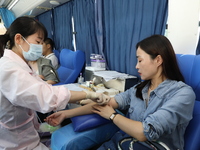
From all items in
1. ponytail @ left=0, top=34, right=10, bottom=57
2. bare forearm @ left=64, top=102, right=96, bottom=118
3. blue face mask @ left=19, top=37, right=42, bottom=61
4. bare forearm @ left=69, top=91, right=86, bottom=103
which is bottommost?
bare forearm @ left=64, top=102, right=96, bottom=118

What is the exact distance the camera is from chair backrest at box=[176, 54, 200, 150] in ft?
2.90

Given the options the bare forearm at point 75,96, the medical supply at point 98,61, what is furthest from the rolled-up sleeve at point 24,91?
the medical supply at point 98,61

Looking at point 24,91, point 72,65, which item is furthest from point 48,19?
point 24,91

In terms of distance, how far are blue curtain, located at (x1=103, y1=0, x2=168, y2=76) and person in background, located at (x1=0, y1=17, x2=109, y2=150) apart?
3.38 feet

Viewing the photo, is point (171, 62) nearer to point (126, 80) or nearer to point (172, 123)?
point (172, 123)

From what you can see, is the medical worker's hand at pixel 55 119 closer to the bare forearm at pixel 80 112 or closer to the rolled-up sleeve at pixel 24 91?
the bare forearm at pixel 80 112

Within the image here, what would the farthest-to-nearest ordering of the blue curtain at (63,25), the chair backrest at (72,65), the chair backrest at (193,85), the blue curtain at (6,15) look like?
the blue curtain at (6,15), the blue curtain at (63,25), the chair backrest at (72,65), the chair backrest at (193,85)

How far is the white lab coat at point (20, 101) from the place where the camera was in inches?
29.7

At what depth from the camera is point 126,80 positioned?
5.80 ft

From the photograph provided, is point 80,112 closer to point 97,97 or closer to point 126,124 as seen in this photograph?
point 97,97

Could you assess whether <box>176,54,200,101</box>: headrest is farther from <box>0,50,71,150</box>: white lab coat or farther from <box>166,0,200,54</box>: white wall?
<box>0,50,71,150</box>: white lab coat

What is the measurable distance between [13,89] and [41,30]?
470mm

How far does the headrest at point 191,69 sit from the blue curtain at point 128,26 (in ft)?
1.91

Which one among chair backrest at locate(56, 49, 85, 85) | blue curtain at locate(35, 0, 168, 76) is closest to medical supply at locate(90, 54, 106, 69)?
blue curtain at locate(35, 0, 168, 76)
